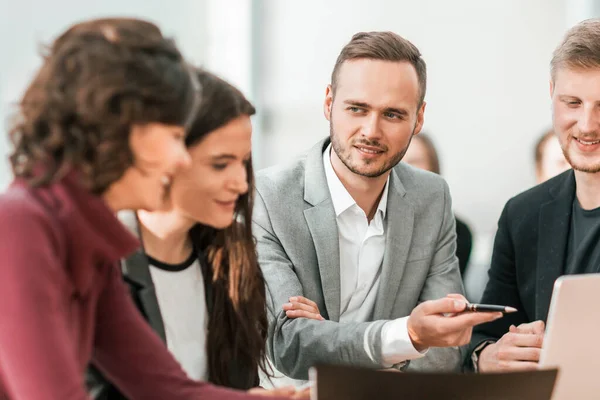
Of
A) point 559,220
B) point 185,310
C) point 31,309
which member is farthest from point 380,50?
point 31,309

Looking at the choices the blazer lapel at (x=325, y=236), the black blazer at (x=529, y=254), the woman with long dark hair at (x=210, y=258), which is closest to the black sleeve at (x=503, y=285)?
the black blazer at (x=529, y=254)

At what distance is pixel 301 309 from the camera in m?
2.09

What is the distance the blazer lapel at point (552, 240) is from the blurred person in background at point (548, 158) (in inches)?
58.3

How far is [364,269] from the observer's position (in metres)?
2.29

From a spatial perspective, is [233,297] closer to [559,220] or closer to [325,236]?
[325,236]

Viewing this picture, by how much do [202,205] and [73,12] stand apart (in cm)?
253

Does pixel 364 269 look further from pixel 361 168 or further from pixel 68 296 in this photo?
pixel 68 296

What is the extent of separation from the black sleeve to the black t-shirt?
167mm

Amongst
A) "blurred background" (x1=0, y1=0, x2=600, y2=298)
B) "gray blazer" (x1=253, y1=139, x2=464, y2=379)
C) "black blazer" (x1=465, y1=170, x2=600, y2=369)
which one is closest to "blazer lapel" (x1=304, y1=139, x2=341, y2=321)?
"gray blazer" (x1=253, y1=139, x2=464, y2=379)

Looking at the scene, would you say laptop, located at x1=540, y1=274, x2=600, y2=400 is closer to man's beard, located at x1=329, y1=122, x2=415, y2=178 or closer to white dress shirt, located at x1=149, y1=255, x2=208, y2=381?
white dress shirt, located at x1=149, y1=255, x2=208, y2=381

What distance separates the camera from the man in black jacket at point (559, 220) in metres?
2.17

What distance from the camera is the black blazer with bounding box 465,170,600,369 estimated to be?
223cm

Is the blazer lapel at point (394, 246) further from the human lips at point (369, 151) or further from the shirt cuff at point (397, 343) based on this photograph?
the shirt cuff at point (397, 343)

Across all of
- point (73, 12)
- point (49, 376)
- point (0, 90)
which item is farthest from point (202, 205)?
point (73, 12)
